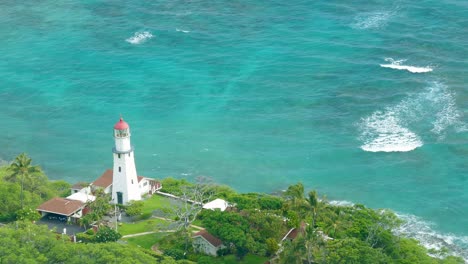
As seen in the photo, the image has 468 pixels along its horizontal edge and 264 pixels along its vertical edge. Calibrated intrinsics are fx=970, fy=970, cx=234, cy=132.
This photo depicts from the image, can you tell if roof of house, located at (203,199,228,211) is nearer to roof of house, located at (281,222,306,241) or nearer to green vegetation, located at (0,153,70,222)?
roof of house, located at (281,222,306,241)

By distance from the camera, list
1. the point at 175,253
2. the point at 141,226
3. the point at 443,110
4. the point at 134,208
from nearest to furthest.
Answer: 1. the point at 175,253
2. the point at 141,226
3. the point at 134,208
4. the point at 443,110

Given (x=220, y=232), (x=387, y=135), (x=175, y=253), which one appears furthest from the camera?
(x=387, y=135)

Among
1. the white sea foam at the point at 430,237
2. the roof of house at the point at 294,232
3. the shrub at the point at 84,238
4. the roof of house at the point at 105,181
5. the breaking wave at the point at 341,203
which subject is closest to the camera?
the roof of house at the point at 294,232

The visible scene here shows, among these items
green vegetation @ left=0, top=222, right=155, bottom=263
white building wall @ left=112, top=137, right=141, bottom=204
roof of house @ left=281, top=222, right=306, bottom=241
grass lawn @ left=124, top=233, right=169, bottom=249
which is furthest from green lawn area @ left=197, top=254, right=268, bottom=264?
white building wall @ left=112, top=137, right=141, bottom=204

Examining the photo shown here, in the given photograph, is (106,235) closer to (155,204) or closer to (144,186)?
(155,204)

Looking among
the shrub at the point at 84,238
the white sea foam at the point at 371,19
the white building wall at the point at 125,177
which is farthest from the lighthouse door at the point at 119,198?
the white sea foam at the point at 371,19

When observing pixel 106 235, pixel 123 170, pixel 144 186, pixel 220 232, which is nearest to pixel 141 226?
pixel 123 170

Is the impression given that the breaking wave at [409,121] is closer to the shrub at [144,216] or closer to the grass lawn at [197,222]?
the grass lawn at [197,222]

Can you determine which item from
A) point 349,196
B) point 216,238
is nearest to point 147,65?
point 349,196
